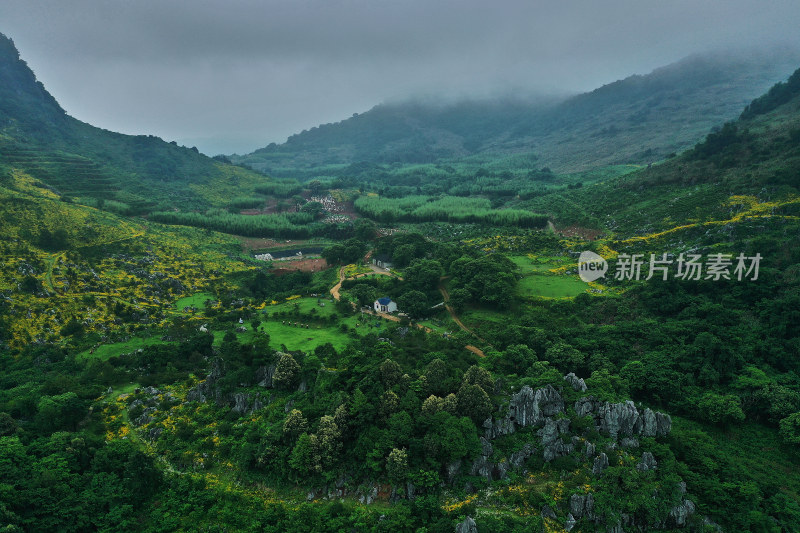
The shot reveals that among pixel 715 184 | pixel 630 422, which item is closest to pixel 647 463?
pixel 630 422

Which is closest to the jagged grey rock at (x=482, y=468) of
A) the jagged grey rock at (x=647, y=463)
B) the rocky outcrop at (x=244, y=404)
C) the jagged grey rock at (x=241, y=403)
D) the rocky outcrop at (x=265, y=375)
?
the jagged grey rock at (x=647, y=463)

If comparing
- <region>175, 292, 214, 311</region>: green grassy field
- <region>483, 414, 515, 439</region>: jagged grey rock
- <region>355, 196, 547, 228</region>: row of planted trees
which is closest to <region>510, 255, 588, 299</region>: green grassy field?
<region>483, 414, 515, 439</region>: jagged grey rock

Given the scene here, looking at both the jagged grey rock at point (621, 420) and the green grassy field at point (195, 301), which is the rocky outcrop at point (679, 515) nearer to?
the jagged grey rock at point (621, 420)

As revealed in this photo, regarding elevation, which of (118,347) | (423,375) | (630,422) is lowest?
(118,347)

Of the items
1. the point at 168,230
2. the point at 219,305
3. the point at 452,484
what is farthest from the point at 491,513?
the point at 168,230

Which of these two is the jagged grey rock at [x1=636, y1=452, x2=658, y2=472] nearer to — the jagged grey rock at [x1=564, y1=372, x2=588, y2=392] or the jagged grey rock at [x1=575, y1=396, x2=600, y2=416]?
the jagged grey rock at [x1=575, y1=396, x2=600, y2=416]

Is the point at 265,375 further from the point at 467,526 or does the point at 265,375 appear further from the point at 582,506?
the point at 582,506
